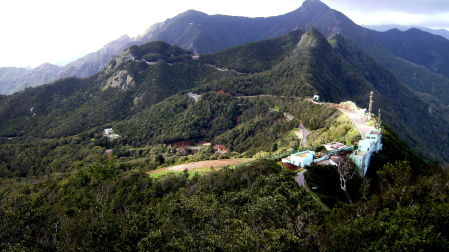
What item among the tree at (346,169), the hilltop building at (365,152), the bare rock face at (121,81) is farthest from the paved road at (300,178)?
the bare rock face at (121,81)

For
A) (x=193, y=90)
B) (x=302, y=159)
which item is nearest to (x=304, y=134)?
(x=302, y=159)

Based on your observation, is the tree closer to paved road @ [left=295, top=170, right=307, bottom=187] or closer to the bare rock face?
paved road @ [left=295, top=170, right=307, bottom=187]

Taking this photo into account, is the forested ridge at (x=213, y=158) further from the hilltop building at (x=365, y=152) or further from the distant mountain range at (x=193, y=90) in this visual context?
the hilltop building at (x=365, y=152)

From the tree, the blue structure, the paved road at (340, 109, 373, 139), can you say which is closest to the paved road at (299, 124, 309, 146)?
the paved road at (340, 109, 373, 139)

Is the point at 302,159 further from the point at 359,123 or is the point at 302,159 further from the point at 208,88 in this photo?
the point at 208,88

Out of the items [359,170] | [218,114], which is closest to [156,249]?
[359,170]

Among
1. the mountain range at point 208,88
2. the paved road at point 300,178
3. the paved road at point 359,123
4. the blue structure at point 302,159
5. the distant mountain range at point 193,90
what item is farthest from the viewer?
the mountain range at point 208,88

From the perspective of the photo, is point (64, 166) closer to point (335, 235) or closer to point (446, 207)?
point (335, 235)

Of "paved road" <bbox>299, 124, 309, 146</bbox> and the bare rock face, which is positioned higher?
the bare rock face
